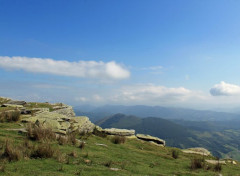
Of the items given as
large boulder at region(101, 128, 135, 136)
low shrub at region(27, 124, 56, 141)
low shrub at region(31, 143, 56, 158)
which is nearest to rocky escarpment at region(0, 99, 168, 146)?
large boulder at region(101, 128, 135, 136)

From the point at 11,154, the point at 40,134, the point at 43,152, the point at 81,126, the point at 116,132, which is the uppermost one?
the point at 40,134

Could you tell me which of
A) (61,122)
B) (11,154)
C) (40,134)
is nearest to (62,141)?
(40,134)

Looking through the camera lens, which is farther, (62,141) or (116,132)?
(116,132)

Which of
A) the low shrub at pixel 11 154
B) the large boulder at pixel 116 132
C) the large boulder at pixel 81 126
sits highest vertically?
the low shrub at pixel 11 154

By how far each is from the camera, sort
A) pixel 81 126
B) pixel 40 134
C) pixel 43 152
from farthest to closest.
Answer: pixel 81 126, pixel 40 134, pixel 43 152

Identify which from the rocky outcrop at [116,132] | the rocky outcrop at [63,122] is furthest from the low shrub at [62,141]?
the rocky outcrop at [116,132]

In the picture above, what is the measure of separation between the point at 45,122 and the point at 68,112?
1802 cm

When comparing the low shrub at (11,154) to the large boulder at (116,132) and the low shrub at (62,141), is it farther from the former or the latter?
the large boulder at (116,132)

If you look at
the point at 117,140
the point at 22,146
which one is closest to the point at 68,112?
the point at 117,140

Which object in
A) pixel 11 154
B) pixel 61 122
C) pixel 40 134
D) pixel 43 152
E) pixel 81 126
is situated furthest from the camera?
pixel 81 126

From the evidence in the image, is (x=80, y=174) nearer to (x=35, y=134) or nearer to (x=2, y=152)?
(x=2, y=152)

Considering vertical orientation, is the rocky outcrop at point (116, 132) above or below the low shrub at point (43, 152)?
below

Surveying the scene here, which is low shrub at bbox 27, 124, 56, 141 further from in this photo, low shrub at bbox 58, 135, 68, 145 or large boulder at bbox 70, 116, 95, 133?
large boulder at bbox 70, 116, 95, 133

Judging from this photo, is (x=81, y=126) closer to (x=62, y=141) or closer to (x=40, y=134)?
(x=62, y=141)
